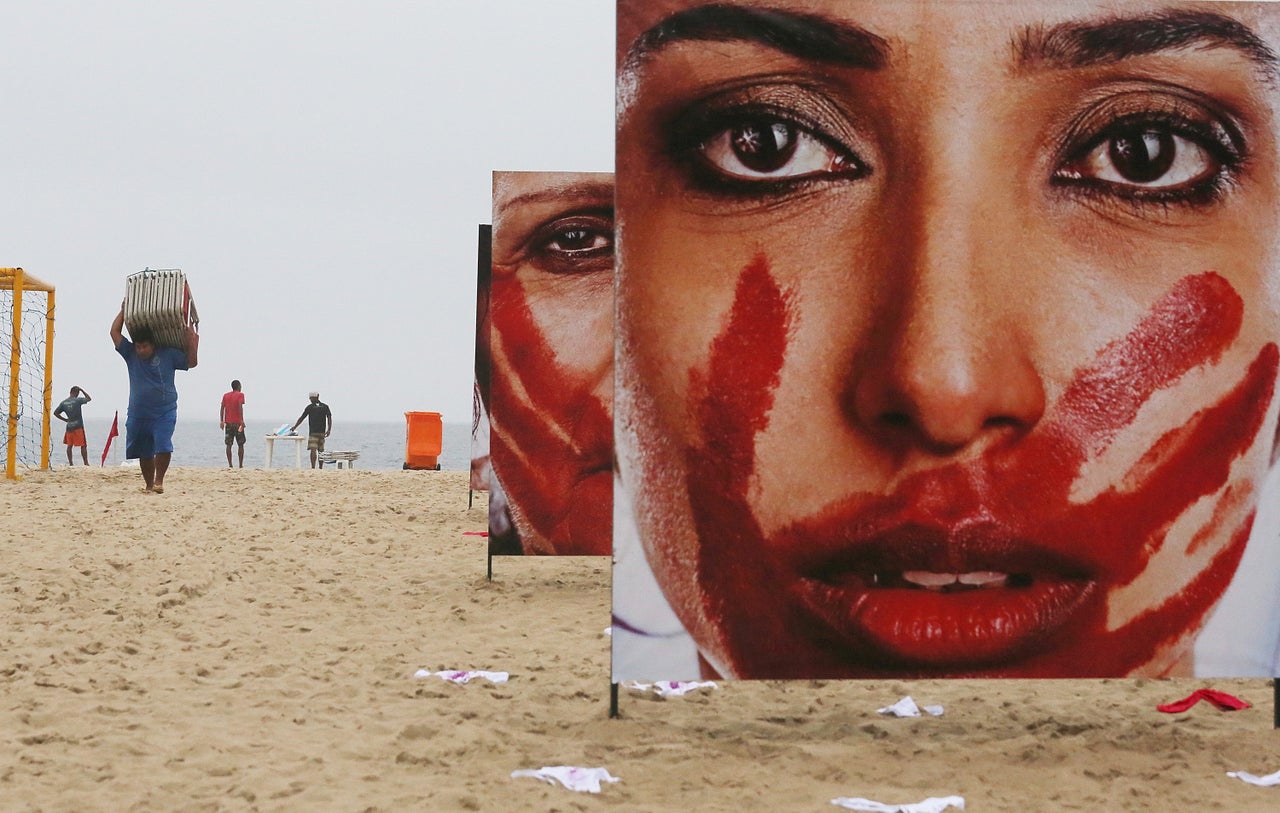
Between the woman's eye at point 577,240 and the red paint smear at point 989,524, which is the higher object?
the woman's eye at point 577,240

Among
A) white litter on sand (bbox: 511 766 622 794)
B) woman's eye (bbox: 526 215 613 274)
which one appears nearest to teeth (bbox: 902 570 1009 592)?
white litter on sand (bbox: 511 766 622 794)

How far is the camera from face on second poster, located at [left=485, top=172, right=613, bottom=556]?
20.2 feet

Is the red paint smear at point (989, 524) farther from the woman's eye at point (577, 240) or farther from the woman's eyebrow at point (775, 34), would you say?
the woman's eye at point (577, 240)

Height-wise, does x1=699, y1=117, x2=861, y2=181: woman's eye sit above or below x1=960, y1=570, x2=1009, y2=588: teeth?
above

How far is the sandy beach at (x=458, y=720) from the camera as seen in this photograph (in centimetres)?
346

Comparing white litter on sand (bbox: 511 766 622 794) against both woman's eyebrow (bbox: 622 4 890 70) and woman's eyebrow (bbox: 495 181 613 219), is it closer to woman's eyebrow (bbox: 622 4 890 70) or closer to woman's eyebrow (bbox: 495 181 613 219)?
woman's eyebrow (bbox: 622 4 890 70)

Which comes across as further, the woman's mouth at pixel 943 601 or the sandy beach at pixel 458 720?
the woman's mouth at pixel 943 601

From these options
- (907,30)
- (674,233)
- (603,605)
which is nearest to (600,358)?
(603,605)

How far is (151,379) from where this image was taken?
11.3 meters

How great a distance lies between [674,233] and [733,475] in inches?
30.0

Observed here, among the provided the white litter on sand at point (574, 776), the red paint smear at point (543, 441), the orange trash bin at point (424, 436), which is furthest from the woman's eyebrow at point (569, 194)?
the orange trash bin at point (424, 436)

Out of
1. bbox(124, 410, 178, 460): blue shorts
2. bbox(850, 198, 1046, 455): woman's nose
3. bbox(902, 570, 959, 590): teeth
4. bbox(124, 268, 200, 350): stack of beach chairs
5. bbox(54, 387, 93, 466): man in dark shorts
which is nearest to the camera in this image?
bbox(850, 198, 1046, 455): woman's nose

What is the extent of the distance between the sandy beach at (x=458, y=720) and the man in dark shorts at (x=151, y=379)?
4.03 meters

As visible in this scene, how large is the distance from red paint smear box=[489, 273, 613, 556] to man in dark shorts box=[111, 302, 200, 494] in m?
6.03
